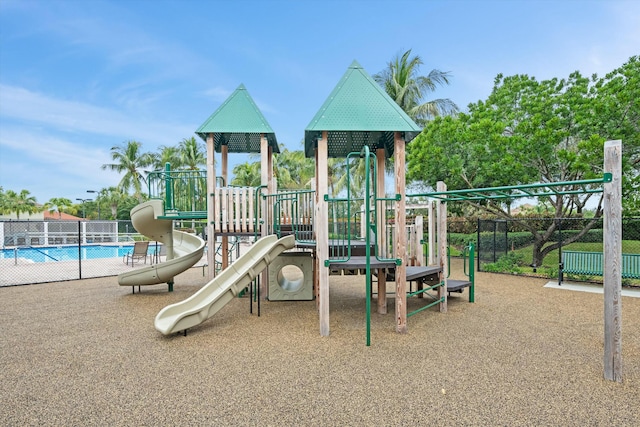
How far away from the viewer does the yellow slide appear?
874 centimetres

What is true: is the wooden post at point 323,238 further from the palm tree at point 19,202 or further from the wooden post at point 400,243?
the palm tree at point 19,202

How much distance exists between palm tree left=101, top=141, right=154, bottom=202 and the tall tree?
32.3 metres

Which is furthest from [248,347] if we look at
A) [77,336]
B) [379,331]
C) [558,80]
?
[558,80]

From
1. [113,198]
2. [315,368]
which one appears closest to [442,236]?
[315,368]

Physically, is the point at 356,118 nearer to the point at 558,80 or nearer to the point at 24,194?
the point at 558,80

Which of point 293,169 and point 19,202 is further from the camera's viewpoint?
point 19,202

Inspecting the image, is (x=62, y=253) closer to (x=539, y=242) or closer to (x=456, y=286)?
(x=456, y=286)

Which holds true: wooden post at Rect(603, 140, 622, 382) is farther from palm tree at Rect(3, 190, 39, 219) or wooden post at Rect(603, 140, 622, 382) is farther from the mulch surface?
palm tree at Rect(3, 190, 39, 219)

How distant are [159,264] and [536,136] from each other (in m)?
11.4

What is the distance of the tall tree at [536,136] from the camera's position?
35.3ft

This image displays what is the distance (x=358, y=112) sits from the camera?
578 centimetres

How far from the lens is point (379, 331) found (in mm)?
5789

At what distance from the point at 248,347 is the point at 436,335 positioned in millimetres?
2739

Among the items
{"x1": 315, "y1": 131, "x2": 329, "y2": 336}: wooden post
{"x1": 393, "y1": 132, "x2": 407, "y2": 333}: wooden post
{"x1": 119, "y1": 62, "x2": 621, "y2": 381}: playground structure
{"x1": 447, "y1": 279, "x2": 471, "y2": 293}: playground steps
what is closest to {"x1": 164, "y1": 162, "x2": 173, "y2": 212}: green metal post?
{"x1": 119, "y1": 62, "x2": 621, "y2": 381}: playground structure
